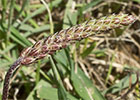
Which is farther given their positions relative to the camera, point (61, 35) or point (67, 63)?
point (67, 63)

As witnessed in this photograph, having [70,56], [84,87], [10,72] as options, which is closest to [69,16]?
[70,56]

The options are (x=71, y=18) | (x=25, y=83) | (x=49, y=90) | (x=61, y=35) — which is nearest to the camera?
(x=61, y=35)

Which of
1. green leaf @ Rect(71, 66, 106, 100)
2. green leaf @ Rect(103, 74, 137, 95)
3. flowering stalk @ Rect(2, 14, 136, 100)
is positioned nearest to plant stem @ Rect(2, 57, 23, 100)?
flowering stalk @ Rect(2, 14, 136, 100)

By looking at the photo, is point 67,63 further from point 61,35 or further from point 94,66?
point 61,35

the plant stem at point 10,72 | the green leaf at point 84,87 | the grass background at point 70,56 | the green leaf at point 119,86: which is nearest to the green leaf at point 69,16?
the grass background at point 70,56

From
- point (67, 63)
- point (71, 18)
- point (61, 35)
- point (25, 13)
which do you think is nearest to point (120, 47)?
point (71, 18)

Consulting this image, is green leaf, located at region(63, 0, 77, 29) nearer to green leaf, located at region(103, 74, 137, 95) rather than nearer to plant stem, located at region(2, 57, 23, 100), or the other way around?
green leaf, located at region(103, 74, 137, 95)

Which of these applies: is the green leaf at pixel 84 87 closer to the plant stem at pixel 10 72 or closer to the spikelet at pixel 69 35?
the plant stem at pixel 10 72

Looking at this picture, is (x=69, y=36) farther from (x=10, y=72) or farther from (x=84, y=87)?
(x=84, y=87)
